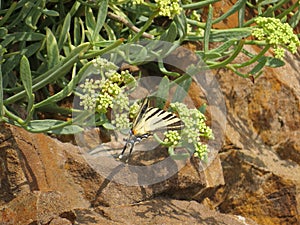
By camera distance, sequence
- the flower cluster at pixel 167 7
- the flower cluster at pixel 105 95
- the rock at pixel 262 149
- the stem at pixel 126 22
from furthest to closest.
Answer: the rock at pixel 262 149 → the stem at pixel 126 22 → the flower cluster at pixel 167 7 → the flower cluster at pixel 105 95

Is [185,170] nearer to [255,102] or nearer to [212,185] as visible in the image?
[212,185]

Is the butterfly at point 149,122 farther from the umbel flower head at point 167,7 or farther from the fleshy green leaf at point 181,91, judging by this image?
the umbel flower head at point 167,7

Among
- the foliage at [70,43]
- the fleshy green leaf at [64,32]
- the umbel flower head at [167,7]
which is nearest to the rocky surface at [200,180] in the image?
the foliage at [70,43]

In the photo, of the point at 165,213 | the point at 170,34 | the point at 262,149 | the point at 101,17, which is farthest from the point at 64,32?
the point at 262,149

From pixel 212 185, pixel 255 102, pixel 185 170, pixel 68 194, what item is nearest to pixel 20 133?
pixel 68 194

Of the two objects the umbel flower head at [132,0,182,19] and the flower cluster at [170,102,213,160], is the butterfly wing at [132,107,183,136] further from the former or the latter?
the umbel flower head at [132,0,182,19]

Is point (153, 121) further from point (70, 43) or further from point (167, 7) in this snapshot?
point (70, 43)
